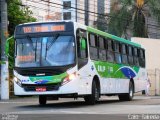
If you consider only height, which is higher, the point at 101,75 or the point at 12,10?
the point at 12,10

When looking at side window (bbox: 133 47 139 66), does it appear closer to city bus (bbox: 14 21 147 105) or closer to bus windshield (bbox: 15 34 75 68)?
city bus (bbox: 14 21 147 105)

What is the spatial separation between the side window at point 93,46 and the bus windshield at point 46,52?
1.78 metres

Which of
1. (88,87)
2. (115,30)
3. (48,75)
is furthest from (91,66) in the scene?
(115,30)

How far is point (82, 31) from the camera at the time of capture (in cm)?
2112

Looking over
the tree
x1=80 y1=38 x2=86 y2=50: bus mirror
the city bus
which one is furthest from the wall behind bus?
x1=80 y1=38 x2=86 y2=50: bus mirror

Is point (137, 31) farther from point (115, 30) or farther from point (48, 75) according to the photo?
point (48, 75)

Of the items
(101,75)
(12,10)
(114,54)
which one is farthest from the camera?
(12,10)

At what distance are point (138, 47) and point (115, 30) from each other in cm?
1897

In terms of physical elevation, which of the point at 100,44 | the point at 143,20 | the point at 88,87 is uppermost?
the point at 143,20

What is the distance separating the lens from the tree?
48.7 meters

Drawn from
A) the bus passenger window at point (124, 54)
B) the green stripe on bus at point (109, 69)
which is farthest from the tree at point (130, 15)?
the green stripe on bus at point (109, 69)

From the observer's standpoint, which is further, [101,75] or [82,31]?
[101,75]

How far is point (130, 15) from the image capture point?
4875cm

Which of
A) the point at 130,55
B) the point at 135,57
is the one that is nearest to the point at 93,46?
the point at 130,55
